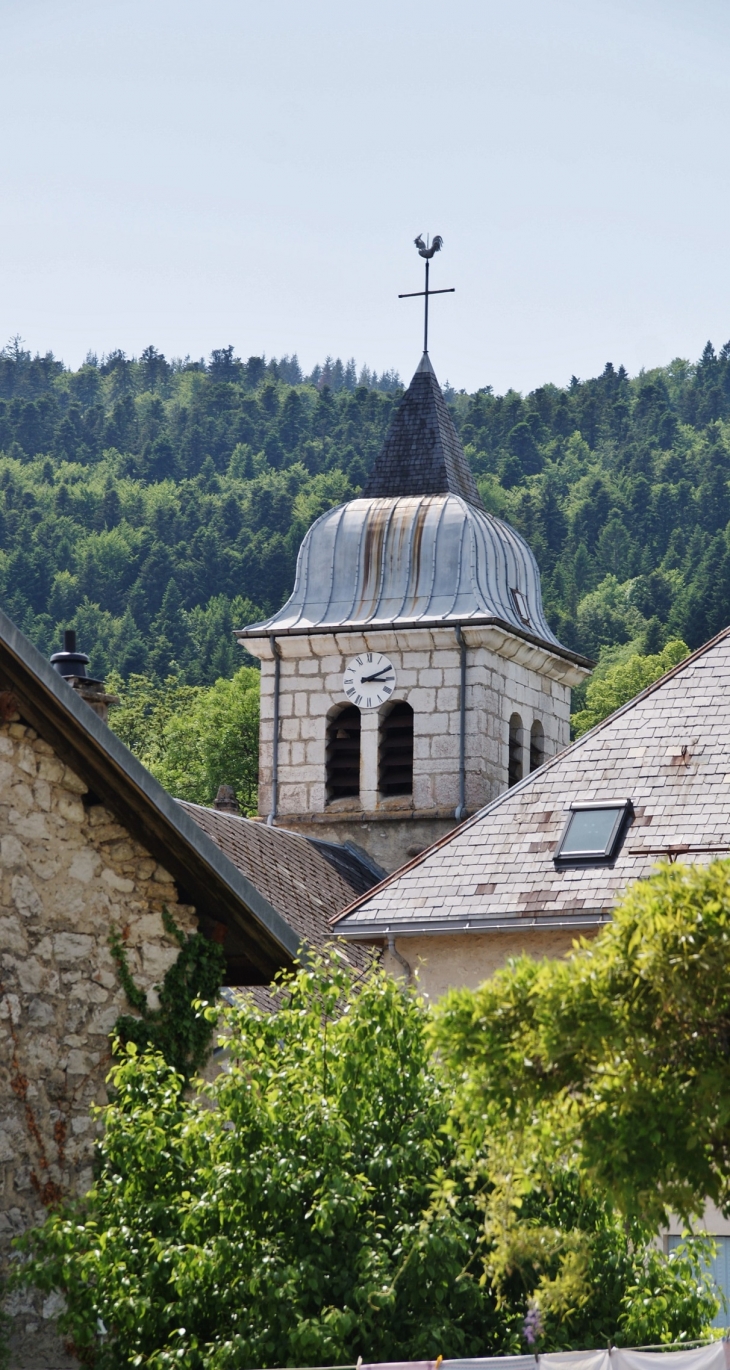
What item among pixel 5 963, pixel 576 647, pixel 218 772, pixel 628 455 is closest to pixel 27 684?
pixel 5 963

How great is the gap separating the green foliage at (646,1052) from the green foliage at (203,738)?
40843 millimetres

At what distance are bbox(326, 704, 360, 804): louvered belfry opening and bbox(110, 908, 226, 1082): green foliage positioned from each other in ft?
59.1

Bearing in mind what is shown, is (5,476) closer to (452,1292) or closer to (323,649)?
(323,649)

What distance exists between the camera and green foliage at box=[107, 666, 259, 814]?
2092 inches

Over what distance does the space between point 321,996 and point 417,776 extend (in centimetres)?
1827

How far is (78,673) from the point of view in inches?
655

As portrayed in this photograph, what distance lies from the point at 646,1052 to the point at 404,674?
22319mm

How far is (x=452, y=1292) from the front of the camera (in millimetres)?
10891

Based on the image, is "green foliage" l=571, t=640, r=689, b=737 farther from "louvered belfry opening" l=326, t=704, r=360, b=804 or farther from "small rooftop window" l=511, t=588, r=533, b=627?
"louvered belfry opening" l=326, t=704, r=360, b=804

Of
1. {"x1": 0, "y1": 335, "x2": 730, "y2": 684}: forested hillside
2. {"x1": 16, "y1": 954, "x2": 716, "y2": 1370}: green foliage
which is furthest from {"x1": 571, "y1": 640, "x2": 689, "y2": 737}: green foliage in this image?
{"x1": 16, "y1": 954, "x2": 716, "y2": 1370}: green foliage

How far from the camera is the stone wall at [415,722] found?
30.1 meters

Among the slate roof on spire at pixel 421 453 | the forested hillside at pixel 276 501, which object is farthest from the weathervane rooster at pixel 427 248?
the forested hillside at pixel 276 501

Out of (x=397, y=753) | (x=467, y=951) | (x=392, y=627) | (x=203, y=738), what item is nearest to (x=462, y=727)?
(x=397, y=753)

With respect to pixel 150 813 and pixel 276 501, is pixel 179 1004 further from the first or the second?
pixel 276 501
